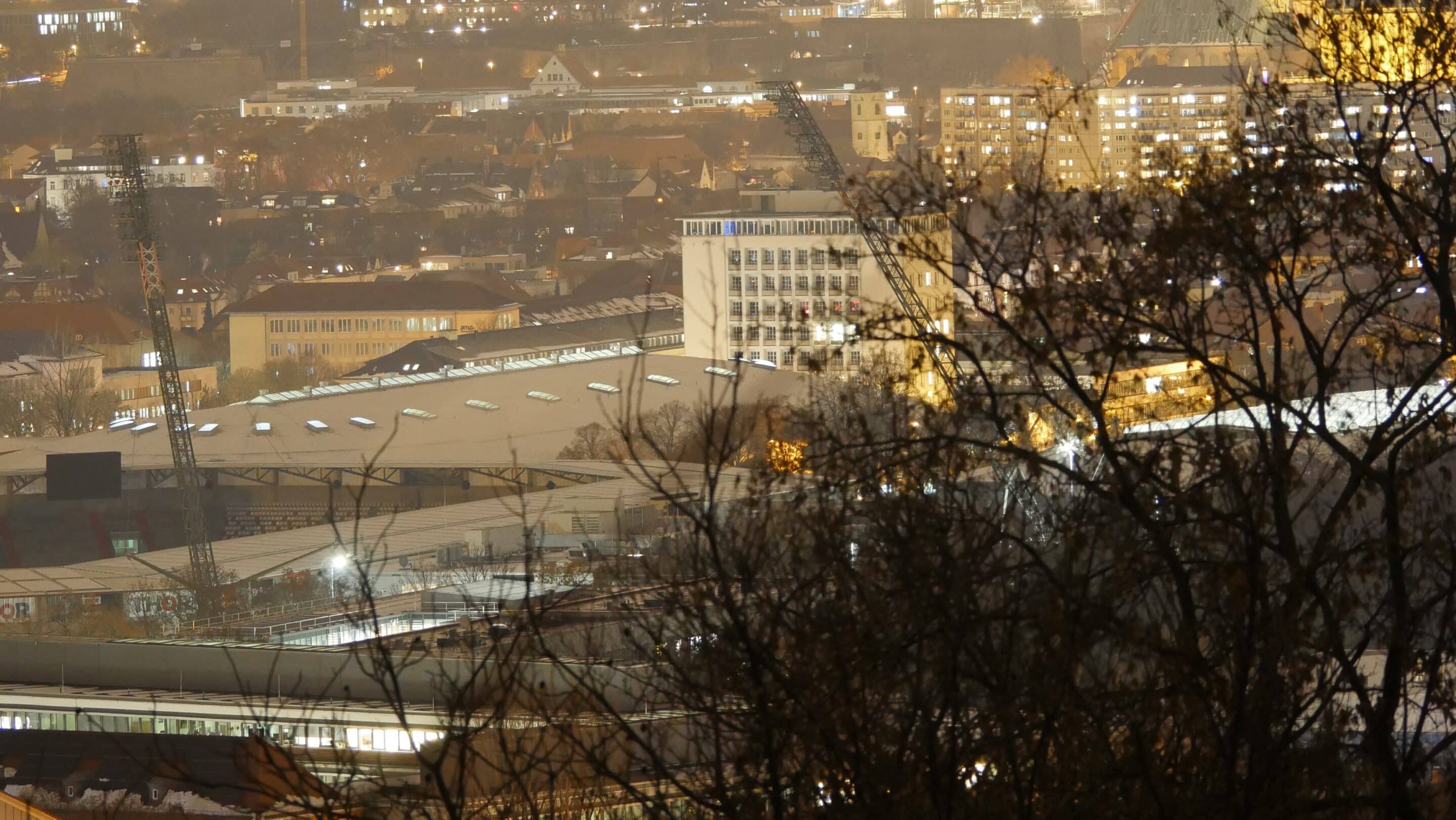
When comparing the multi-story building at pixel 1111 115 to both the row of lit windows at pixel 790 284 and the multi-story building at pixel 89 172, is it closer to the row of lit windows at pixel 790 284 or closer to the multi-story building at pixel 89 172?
the row of lit windows at pixel 790 284

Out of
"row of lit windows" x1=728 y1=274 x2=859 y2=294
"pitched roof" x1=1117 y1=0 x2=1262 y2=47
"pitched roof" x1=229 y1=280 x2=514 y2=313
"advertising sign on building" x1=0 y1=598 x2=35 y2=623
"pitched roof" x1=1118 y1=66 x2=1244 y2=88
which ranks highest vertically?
"pitched roof" x1=1117 y1=0 x2=1262 y2=47

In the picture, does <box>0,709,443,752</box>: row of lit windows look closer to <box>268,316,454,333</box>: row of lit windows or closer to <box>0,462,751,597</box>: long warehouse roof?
<box>0,462,751,597</box>: long warehouse roof

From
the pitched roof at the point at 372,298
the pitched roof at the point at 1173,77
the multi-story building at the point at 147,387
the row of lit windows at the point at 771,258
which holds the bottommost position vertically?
the multi-story building at the point at 147,387

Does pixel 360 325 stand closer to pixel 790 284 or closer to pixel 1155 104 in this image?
pixel 790 284

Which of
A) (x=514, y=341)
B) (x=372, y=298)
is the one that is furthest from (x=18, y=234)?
(x=514, y=341)

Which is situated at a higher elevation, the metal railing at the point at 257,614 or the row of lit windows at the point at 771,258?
the row of lit windows at the point at 771,258

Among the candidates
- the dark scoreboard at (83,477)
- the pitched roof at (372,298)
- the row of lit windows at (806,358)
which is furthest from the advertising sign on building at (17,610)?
the pitched roof at (372,298)

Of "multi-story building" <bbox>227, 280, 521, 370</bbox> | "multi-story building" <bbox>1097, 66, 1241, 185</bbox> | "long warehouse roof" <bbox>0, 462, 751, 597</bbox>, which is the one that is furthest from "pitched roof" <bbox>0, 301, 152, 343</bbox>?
"long warehouse roof" <bbox>0, 462, 751, 597</bbox>
